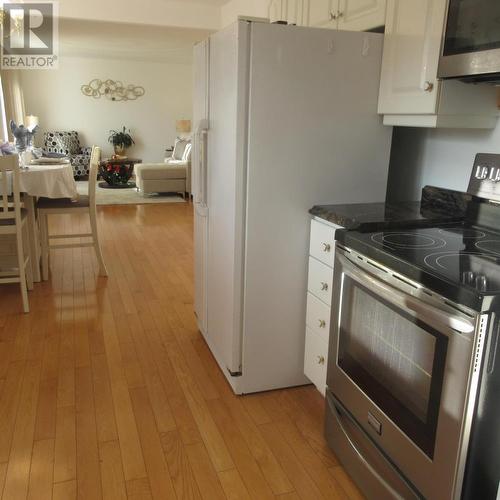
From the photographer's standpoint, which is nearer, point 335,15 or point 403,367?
point 403,367

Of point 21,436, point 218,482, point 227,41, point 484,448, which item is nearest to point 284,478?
point 218,482

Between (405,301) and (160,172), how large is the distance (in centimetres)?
661

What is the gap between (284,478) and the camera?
178 centimetres

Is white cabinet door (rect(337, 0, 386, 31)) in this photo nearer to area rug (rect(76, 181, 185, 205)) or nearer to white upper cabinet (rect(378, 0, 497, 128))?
white upper cabinet (rect(378, 0, 497, 128))

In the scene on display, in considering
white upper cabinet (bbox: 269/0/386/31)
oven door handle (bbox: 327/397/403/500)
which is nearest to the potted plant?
white upper cabinet (bbox: 269/0/386/31)

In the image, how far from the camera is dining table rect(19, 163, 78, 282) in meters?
3.49

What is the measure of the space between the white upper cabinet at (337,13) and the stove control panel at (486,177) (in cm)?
73

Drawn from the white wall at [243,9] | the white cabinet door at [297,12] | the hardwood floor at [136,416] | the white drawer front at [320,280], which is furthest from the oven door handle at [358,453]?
the white wall at [243,9]

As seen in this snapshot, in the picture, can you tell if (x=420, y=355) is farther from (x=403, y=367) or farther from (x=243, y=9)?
(x=243, y=9)

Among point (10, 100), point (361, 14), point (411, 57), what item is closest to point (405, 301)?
point (411, 57)

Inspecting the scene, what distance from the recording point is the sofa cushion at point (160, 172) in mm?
7559

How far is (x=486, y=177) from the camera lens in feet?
6.21

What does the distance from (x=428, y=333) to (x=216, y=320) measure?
138cm

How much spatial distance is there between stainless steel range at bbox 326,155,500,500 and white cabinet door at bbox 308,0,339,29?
107 centimetres
